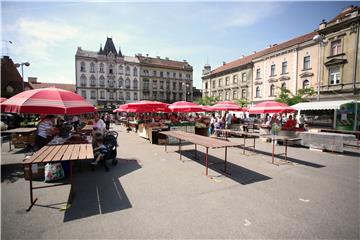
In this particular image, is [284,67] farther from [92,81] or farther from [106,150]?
[92,81]

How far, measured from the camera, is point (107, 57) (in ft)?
155

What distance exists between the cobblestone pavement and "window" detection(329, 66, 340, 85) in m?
20.2

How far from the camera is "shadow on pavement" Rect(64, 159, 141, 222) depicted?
3507mm

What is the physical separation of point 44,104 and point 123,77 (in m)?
47.8

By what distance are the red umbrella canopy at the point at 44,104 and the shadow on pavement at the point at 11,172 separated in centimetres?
218

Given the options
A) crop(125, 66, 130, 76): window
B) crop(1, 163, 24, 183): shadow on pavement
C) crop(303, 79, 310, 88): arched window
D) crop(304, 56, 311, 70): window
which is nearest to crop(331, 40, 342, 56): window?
crop(304, 56, 311, 70): window

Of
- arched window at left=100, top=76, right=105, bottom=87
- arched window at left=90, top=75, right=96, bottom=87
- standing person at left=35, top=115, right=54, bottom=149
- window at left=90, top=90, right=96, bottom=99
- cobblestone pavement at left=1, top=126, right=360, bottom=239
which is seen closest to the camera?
cobblestone pavement at left=1, top=126, right=360, bottom=239

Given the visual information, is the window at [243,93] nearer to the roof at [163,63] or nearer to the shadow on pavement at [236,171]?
the roof at [163,63]

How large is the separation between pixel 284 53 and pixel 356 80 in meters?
10.7

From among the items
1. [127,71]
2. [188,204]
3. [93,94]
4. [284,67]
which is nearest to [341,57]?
[284,67]

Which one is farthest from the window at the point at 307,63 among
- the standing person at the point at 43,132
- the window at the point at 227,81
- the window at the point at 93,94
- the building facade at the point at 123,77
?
the window at the point at 93,94

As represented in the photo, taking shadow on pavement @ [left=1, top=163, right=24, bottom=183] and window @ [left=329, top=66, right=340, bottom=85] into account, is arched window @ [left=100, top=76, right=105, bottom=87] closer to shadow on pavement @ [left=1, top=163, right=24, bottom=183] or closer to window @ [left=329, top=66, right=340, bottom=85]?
shadow on pavement @ [left=1, top=163, right=24, bottom=183]

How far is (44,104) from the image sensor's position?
14.2ft

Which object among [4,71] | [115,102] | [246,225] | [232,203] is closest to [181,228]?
[246,225]
